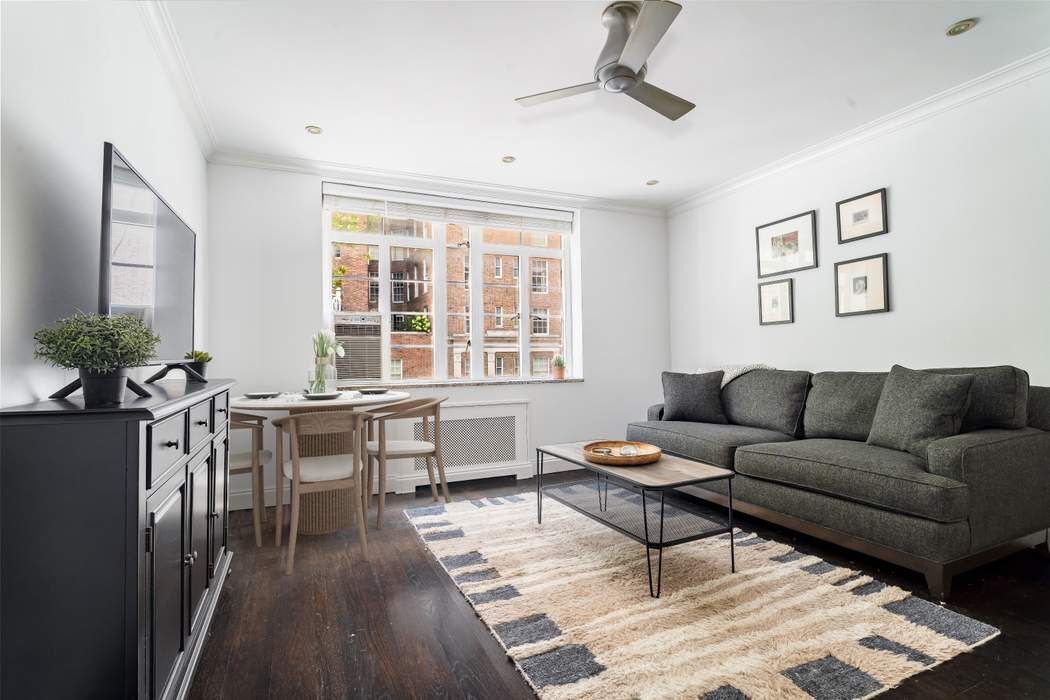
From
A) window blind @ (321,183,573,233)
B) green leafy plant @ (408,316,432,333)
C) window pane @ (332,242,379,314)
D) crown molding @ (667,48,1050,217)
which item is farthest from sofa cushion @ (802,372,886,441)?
window pane @ (332,242,379,314)

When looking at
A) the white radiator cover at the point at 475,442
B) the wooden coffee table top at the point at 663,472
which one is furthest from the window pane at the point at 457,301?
the wooden coffee table top at the point at 663,472

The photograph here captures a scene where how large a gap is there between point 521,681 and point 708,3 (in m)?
2.76

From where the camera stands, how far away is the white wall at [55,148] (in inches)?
50.6

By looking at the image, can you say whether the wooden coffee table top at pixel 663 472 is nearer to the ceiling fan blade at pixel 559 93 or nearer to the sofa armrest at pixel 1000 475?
the sofa armrest at pixel 1000 475

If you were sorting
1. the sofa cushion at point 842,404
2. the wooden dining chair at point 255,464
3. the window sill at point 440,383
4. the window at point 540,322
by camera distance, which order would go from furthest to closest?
1. the window at point 540,322
2. the window sill at point 440,383
3. the sofa cushion at point 842,404
4. the wooden dining chair at point 255,464

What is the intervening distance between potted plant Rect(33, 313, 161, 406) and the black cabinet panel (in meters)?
0.28

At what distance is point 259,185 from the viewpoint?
3.87 m

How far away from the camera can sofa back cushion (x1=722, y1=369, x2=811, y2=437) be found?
3.64 meters

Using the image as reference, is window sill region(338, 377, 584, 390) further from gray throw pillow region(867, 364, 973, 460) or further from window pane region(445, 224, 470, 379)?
gray throw pillow region(867, 364, 973, 460)

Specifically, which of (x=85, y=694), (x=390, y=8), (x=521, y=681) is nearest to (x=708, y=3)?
(x=390, y=8)

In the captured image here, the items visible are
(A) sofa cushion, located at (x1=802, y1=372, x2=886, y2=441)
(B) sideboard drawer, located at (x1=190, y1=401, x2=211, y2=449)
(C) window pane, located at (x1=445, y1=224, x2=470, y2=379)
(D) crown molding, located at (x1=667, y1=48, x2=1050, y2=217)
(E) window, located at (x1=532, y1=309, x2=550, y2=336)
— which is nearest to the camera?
(B) sideboard drawer, located at (x1=190, y1=401, x2=211, y2=449)

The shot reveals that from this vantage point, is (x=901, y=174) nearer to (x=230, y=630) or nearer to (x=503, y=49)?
(x=503, y=49)

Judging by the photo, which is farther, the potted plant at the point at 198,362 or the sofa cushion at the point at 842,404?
the sofa cushion at the point at 842,404

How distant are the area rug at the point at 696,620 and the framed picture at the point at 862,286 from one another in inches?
71.6
